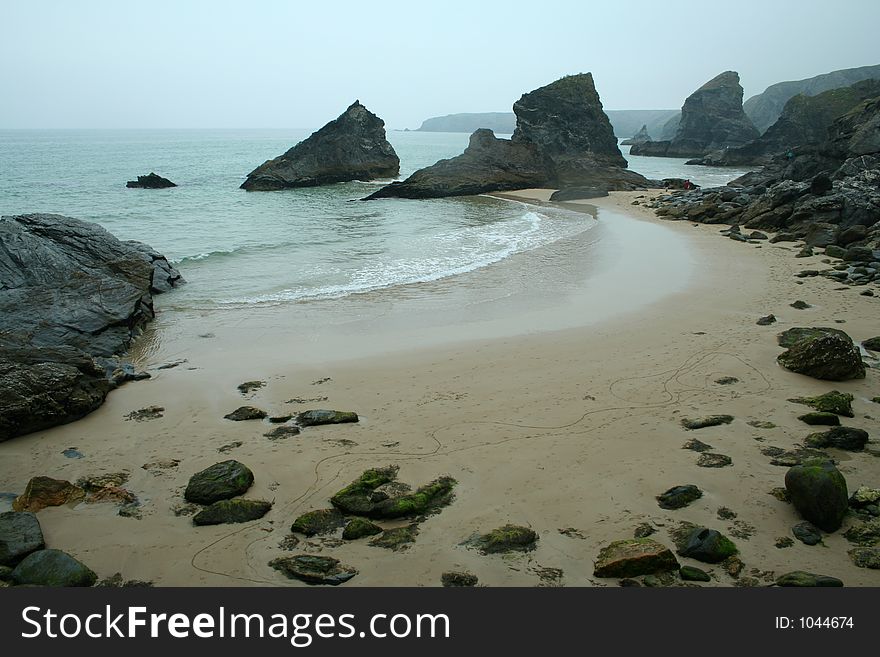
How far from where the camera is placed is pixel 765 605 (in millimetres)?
3783

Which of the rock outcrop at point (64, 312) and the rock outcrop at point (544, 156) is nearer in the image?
the rock outcrop at point (64, 312)

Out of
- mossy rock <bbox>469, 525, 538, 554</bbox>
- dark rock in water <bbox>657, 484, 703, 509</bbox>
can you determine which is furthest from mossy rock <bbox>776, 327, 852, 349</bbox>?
mossy rock <bbox>469, 525, 538, 554</bbox>

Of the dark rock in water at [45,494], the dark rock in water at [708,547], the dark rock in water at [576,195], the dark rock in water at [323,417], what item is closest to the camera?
the dark rock in water at [708,547]

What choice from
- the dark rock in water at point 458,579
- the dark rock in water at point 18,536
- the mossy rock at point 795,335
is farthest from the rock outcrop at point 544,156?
the dark rock in water at point 458,579

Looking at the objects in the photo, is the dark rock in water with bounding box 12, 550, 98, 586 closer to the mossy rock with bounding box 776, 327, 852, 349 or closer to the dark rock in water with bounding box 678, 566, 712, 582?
the dark rock in water with bounding box 678, 566, 712, 582

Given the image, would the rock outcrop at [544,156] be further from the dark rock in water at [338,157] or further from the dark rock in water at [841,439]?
the dark rock in water at [841,439]

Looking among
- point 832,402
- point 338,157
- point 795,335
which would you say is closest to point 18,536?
point 832,402

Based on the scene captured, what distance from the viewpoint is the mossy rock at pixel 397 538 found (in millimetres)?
4898

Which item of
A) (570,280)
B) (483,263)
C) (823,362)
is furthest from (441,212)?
(823,362)

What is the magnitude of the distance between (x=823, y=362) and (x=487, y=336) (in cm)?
522

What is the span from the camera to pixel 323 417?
24.3ft

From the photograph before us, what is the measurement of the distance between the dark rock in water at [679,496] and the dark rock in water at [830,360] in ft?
13.3

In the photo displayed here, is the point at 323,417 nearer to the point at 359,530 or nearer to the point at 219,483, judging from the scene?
the point at 219,483

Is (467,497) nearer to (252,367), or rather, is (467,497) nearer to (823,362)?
(252,367)
